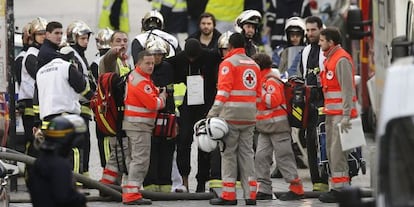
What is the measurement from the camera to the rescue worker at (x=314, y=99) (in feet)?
52.5

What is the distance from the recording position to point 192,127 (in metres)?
16.5

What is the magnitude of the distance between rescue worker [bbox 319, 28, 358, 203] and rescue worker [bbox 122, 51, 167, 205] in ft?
5.46

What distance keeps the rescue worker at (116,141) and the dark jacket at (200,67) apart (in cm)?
55

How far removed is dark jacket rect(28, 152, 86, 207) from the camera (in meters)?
9.58

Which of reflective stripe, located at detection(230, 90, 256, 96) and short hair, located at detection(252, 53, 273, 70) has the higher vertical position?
short hair, located at detection(252, 53, 273, 70)

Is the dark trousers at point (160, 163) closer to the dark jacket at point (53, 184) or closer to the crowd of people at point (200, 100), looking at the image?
the crowd of people at point (200, 100)

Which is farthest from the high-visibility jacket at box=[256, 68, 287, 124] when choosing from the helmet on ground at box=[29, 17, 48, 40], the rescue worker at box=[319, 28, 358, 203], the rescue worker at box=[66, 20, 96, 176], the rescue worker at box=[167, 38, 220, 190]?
the helmet on ground at box=[29, 17, 48, 40]

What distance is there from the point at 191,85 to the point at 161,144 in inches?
27.5

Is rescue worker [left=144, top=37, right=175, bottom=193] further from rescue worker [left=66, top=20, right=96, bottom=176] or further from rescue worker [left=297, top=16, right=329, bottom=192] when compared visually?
rescue worker [left=297, top=16, right=329, bottom=192]

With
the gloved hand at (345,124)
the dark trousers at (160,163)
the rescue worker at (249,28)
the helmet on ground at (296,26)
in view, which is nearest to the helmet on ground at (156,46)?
the dark trousers at (160,163)

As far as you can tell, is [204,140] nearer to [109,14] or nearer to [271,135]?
[271,135]

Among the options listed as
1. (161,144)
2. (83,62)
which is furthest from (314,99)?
(83,62)

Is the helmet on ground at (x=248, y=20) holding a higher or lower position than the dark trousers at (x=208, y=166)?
higher

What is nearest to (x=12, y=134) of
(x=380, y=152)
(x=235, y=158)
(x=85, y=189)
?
(x=85, y=189)
